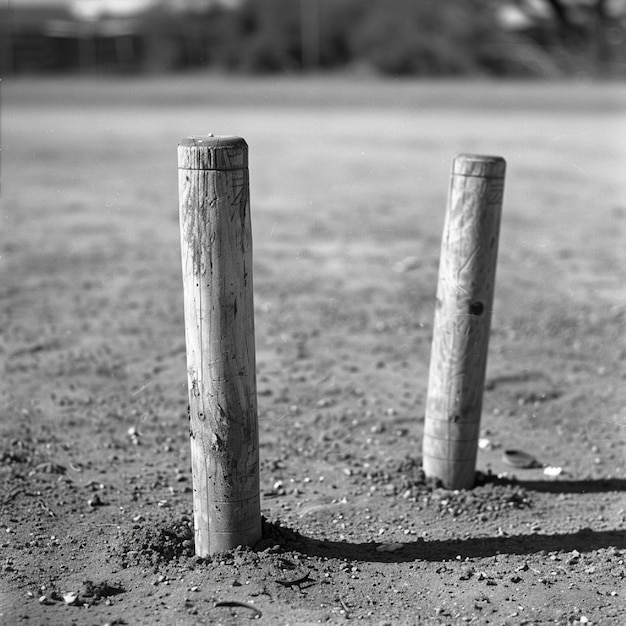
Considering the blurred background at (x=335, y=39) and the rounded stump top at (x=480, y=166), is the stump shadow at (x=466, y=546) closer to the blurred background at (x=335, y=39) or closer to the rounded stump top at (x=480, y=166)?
the rounded stump top at (x=480, y=166)

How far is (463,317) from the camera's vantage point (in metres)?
3.88

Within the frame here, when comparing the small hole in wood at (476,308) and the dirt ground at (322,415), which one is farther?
the small hole in wood at (476,308)

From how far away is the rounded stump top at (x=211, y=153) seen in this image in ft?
9.84

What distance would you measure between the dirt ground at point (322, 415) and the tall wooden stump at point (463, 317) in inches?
7.8

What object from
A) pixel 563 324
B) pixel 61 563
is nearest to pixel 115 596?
pixel 61 563

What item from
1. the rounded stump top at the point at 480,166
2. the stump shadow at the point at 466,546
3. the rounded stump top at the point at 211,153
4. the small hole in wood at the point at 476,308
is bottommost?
the stump shadow at the point at 466,546

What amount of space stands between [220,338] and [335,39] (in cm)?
4083

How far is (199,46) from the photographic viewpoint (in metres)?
44.8

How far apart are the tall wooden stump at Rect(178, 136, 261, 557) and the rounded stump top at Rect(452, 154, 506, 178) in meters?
1.07

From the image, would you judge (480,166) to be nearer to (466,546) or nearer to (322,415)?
(466,546)

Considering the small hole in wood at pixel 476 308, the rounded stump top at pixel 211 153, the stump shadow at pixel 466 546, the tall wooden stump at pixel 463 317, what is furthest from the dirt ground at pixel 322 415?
the rounded stump top at pixel 211 153

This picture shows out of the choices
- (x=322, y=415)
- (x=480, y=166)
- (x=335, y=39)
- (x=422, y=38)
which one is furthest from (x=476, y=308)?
(x=335, y=39)

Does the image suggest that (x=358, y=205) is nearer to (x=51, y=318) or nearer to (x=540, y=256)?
(x=540, y=256)

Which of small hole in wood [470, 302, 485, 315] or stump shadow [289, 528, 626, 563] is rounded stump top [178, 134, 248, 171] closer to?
small hole in wood [470, 302, 485, 315]
